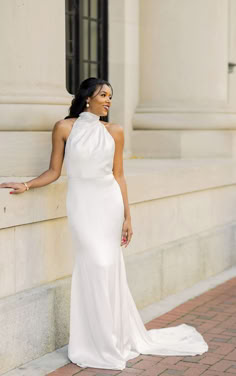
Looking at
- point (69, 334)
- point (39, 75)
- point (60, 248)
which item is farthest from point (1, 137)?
point (69, 334)

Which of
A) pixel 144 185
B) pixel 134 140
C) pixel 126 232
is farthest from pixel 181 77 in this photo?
pixel 126 232

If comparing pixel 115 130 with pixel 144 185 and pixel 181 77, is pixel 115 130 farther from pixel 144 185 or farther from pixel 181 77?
pixel 181 77

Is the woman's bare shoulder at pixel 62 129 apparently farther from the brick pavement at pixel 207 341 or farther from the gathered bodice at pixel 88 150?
the brick pavement at pixel 207 341

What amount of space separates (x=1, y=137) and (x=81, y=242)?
1.00 metres

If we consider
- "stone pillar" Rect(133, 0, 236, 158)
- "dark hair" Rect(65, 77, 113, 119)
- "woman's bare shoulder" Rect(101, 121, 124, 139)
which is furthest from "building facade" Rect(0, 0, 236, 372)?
"woman's bare shoulder" Rect(101, 121, 124, 139)

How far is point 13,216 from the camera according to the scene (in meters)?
5.55

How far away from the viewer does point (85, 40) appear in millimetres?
9547

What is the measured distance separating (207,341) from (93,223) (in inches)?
58.2

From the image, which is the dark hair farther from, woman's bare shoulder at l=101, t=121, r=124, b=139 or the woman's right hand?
the woman's right hand

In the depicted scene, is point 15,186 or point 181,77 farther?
point 181,77

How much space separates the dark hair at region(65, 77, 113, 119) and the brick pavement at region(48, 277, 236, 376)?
5.85 ft

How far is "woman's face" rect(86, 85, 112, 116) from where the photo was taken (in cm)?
580

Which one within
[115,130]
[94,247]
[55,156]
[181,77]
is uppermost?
[181,77]

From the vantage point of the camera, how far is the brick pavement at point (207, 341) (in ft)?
18.6
